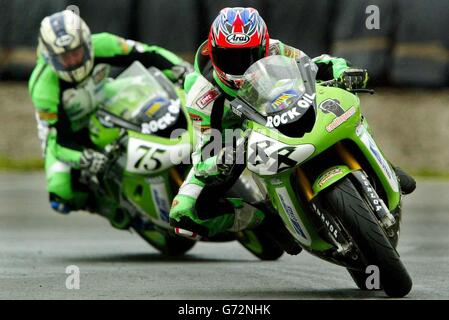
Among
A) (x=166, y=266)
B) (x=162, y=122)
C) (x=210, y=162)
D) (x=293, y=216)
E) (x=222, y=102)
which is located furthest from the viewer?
(x=162, y=122)

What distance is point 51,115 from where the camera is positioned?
906cm

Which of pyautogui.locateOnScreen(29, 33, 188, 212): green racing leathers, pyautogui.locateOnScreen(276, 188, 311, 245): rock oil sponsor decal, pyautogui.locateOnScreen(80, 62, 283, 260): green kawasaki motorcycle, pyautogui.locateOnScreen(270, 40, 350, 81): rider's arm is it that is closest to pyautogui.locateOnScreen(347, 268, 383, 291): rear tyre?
pyautogui.locateOnScreen(276, 188, 311, 245): rock oil sponsor decal

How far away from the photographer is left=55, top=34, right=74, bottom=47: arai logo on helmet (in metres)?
8.93

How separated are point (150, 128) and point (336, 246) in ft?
9.56

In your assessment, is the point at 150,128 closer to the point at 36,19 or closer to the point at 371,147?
the point at 371,147

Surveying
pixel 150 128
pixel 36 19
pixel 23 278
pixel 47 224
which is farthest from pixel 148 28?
pixel 23 278

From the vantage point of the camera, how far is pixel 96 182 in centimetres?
909

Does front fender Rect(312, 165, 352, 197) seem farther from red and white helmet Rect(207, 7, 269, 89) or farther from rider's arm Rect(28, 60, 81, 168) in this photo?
rider's arm Rect(28, 60, 81, 168)

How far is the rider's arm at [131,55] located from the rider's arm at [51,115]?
433 mm

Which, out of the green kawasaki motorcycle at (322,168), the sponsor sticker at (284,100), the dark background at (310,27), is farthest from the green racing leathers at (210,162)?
the dark background at (310,27)

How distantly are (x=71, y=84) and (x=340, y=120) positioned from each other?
11.5 feet

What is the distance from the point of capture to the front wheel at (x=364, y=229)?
19.3 feet

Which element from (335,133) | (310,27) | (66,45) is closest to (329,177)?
(335,133)

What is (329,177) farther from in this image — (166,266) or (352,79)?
(166,266)
